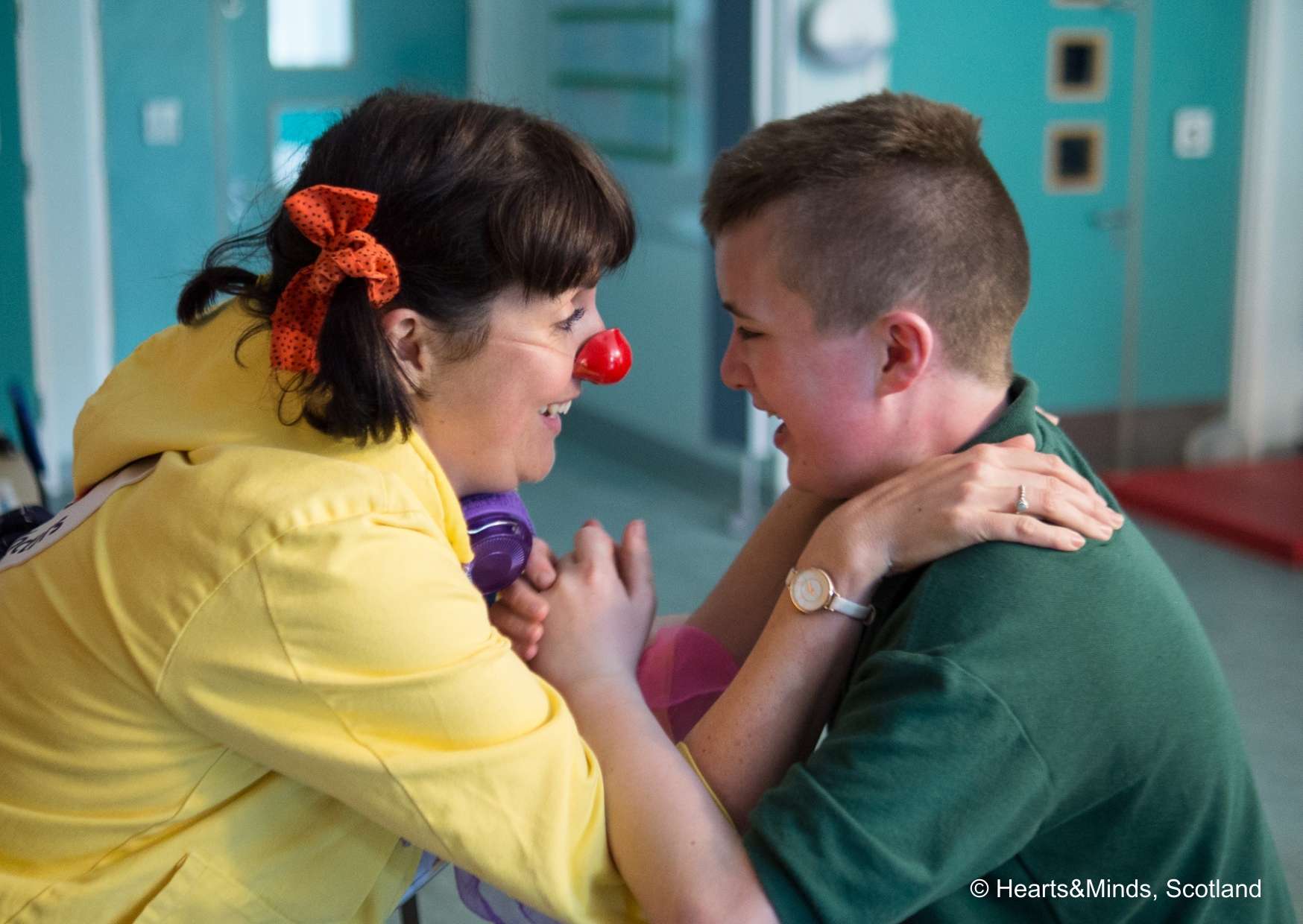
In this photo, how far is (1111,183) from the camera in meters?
5.71

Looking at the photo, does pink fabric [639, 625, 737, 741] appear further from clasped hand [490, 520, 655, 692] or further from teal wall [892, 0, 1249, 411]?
teal wall [892, 0, 1249, 411]

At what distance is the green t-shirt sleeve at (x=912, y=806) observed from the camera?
1088 millimetres

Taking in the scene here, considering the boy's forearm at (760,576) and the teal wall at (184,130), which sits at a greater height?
the teal wall at (184,130)

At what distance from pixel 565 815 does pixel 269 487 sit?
351 millimetres

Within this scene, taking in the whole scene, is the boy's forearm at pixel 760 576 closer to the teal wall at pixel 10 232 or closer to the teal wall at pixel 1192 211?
the teal wall at pixel 10 232

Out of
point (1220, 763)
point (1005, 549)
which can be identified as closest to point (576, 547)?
point (1005, 549)

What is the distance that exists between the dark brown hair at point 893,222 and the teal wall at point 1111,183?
4.20 m

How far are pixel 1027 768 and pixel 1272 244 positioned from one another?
5.10 metres

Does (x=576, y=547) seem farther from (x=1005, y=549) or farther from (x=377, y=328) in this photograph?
(x=1005, y=549)

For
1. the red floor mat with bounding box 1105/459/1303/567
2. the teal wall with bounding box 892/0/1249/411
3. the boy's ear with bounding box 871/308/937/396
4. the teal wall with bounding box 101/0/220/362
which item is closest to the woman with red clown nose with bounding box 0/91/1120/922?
the boy's ear with bounding box 871/308/937/396

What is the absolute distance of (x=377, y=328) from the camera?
4.02 ft

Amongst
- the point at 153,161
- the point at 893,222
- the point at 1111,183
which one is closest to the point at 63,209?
the point at 153,161

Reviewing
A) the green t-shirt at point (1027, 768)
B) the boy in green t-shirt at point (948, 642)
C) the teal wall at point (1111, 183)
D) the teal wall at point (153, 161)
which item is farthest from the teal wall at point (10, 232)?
the green t-shirt at point (1027, 768)

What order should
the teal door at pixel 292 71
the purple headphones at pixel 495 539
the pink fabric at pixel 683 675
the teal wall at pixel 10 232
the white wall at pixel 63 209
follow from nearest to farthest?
the purple headphones at pixel 495 539, the pink fabric at pixel 683 675, the teal wall at pixel 10 232, the white wall at pixel 63 209, the teal door at pixel 292 71
